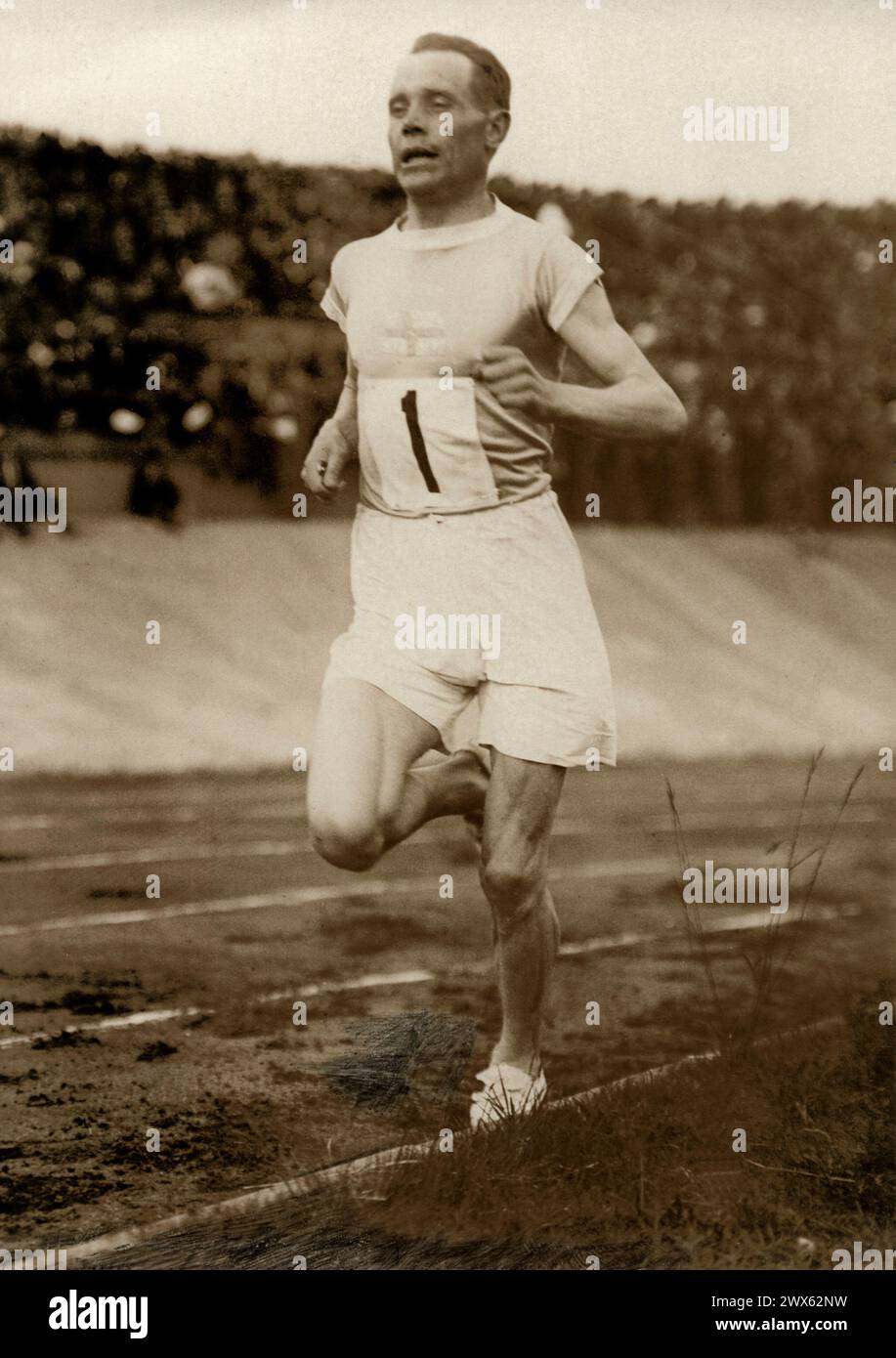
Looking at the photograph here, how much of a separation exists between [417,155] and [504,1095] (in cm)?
260

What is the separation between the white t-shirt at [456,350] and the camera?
4.93 meters

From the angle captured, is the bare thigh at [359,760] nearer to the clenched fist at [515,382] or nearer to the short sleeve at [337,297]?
the clenched fist at [515,382]

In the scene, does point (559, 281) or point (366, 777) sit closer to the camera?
point (366, 777)

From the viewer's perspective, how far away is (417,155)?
16.4 feet

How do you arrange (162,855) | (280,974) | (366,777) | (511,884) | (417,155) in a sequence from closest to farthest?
(366,777)
(511,884)
(417,155)
(280,974)
(162,855)

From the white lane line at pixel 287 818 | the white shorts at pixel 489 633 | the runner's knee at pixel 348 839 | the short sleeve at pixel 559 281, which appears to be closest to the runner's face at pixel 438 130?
the short sleeve at pixel 559 281

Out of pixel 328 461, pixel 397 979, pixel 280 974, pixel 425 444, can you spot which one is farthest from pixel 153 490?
pixel 397 979

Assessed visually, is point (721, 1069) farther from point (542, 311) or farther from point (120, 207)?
point (120, 207)

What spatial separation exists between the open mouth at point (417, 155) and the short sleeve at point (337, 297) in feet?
1.26

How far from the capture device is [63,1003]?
221 inches

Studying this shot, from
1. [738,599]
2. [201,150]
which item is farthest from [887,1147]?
[201,150]

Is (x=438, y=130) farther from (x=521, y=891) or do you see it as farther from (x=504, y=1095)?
(x=504, y=1095)

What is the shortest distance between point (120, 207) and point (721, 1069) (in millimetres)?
3381

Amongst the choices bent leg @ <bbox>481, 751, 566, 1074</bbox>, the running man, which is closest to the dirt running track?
bent leg @ <bbox>481, 751, 566, 1074</bbox>
